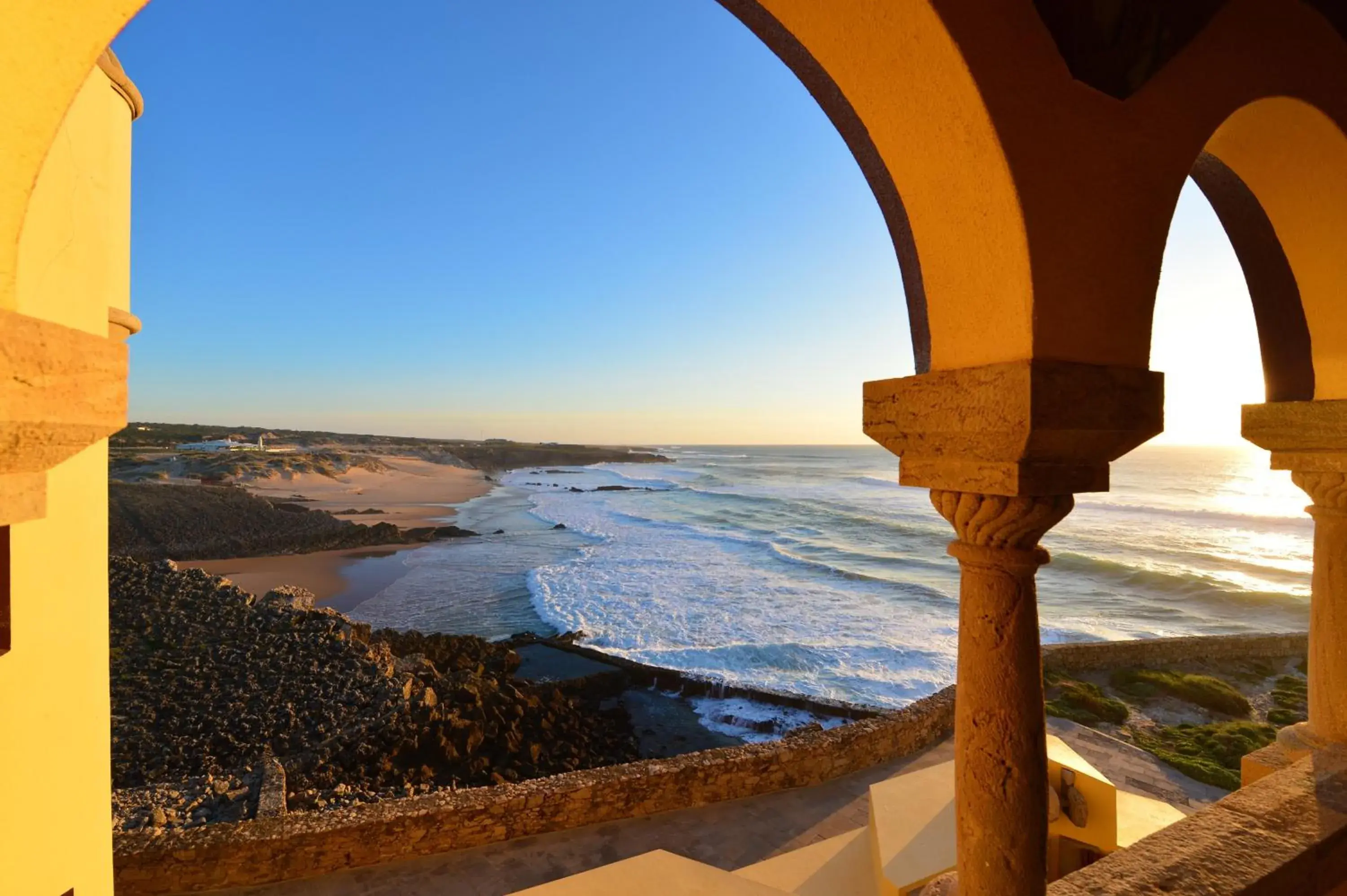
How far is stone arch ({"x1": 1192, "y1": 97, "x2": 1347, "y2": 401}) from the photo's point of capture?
2740mm

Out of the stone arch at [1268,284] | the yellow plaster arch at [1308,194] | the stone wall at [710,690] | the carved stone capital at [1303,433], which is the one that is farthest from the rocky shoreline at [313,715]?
the yellow plaster arch at [1308,194]

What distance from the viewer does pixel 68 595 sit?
269cm

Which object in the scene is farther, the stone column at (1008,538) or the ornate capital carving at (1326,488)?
the ornate capital carving at (1326,488)

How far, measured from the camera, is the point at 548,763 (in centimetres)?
898

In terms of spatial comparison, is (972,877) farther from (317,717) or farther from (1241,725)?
(1241,725)

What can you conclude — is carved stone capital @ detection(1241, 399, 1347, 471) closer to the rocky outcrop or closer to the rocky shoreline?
the rocky shoreline

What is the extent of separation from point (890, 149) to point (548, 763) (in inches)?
354

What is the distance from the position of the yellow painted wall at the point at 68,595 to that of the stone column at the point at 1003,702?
3105 mm

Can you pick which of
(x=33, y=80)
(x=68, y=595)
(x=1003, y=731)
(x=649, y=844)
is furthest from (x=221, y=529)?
(x=1003, y=731)

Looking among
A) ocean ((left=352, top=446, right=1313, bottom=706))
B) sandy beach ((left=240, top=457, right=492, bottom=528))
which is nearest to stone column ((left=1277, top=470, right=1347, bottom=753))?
ocean ((left=352, top=446, right=1313, bottom=706))

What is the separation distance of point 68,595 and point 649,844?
17.3 ft

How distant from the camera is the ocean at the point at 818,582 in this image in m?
14.9

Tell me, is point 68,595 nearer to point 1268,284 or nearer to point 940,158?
point 940,158

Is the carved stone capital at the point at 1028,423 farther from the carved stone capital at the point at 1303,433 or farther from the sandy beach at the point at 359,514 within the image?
the sandy beach at the point at 359,514
